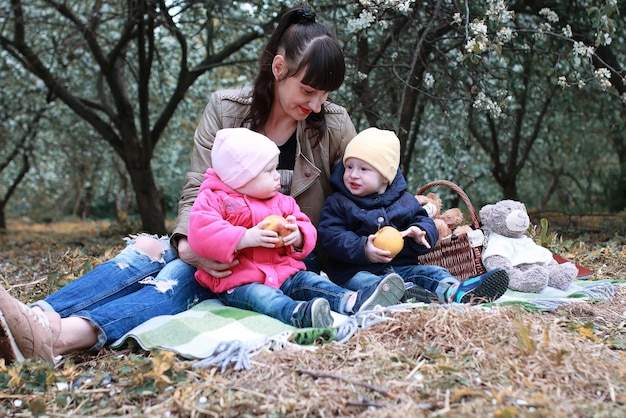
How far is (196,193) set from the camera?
3229mm

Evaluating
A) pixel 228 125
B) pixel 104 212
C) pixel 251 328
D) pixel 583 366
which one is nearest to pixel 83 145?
pixel 104 212

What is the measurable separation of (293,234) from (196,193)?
2.07 feet

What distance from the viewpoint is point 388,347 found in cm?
240

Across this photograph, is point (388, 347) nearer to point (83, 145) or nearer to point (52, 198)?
point (83, 145)

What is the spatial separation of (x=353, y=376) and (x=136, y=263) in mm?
1318

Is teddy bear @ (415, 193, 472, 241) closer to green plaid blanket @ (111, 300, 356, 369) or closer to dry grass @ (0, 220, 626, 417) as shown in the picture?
dry grass @ (0, 220, 626, 417)

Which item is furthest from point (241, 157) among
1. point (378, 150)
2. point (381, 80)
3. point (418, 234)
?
point (381, 80)

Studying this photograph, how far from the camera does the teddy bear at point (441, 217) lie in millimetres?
3626

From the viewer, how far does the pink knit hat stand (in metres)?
2.86

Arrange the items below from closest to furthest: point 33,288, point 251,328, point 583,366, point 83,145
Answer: point 583,366
point 251,328
point 33,288
point 83,145

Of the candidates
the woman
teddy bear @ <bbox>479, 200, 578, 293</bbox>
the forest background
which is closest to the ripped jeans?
the woman

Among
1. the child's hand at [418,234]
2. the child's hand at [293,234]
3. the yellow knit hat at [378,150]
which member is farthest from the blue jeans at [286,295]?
the yellow knit hat at [378,150]

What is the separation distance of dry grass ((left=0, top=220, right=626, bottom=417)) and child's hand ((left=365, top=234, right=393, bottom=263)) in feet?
1.56

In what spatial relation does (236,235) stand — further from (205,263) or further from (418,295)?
(418,295)
